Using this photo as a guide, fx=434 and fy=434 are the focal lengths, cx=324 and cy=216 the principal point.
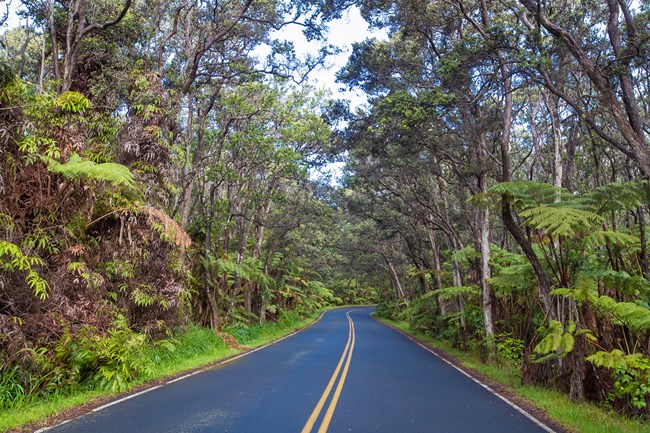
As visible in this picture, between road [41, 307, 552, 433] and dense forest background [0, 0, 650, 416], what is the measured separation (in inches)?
58.8

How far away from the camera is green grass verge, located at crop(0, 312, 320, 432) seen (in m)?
6.28

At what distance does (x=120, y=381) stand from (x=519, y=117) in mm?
20470

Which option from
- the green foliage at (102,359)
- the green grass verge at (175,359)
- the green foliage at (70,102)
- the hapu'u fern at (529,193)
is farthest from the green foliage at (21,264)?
the hapu'u fern at (529,193)

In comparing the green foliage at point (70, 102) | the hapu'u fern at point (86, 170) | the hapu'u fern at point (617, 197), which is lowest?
the hapu'u fern at point (617, 197)

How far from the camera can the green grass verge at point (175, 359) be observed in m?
6.28

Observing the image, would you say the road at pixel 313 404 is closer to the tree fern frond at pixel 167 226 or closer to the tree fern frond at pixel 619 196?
the tree fern frond at pixel 167 226

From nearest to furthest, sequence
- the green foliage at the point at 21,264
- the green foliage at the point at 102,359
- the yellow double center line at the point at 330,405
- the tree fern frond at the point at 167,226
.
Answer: the yellow double center line at the point at 330,405, the green foliage at the point at 21,264, the green foliage at the point at 102,359, the tree fern frond at the point at 167,226

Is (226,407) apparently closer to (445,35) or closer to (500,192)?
(500,192)

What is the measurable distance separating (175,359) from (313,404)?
561 cm

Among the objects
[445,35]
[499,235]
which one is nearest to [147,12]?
[445,35]

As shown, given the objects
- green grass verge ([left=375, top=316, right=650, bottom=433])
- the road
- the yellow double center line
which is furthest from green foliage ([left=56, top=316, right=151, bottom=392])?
green grass verge ([left=375, top=316, right=650, bottom=433])

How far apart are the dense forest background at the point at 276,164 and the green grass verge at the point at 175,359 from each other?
0.40 meters

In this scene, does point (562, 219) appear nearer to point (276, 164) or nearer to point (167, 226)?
point (167, 226)

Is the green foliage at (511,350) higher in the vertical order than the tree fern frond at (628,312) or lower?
lower
